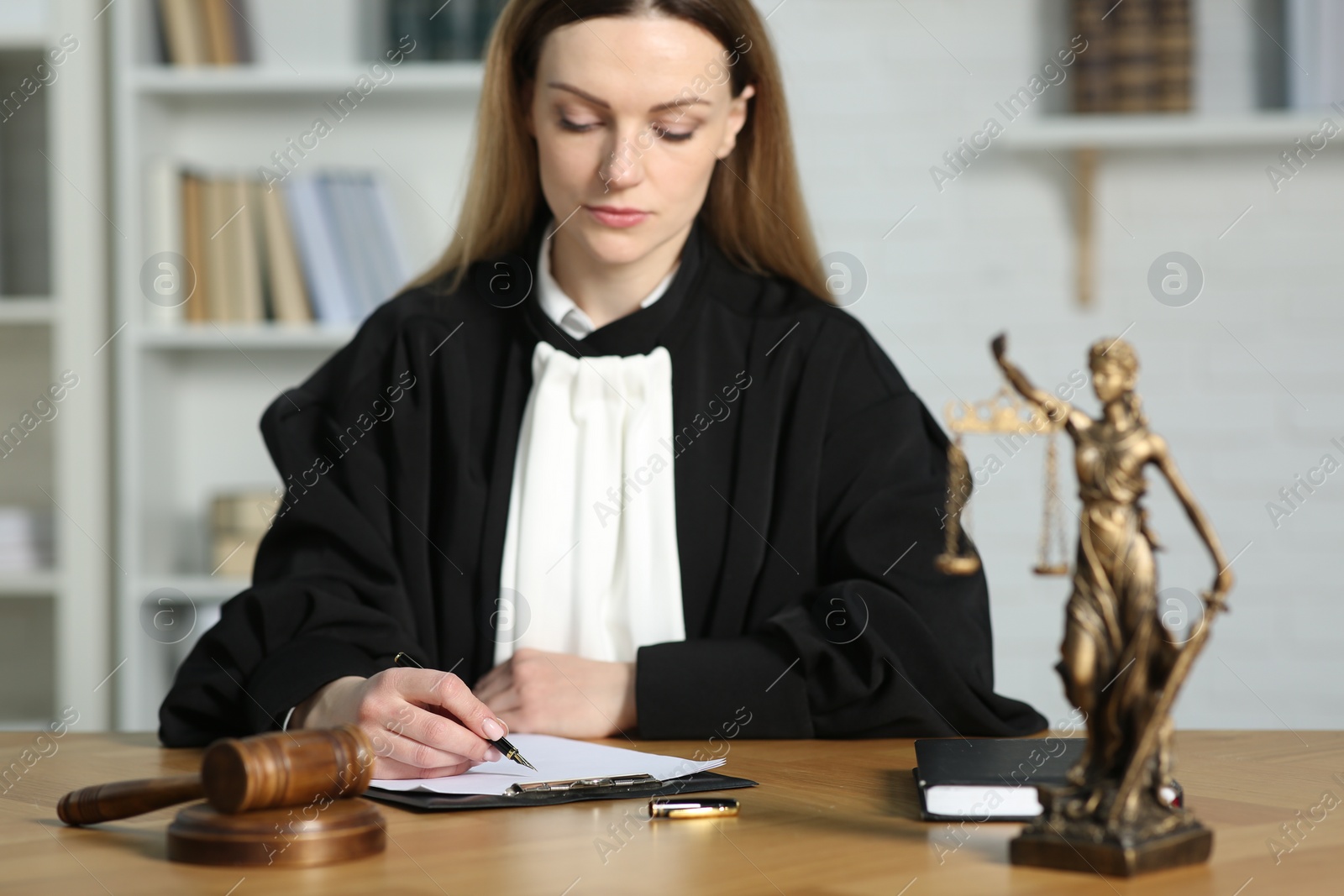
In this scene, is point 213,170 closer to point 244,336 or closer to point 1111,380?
point 244,336

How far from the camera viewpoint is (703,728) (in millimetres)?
1459

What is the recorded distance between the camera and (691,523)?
1737 millimetres

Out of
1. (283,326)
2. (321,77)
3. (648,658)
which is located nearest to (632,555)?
(648,658)

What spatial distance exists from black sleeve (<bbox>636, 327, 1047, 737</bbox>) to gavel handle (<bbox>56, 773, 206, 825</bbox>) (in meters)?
0.60

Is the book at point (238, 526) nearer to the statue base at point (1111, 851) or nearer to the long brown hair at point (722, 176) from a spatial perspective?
the long brown hair at point (722, 176)

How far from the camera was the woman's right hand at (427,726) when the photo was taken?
1.17 metres

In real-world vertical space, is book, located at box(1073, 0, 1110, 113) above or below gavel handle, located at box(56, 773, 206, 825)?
above

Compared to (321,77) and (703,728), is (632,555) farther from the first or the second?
(321,77)

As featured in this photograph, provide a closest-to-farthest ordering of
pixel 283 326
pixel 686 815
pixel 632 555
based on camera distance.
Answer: pixel 686 815
pixel 632 555
pixel 283 326

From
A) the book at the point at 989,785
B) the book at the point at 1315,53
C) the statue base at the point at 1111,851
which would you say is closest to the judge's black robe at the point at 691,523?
the book at the point at 989,785

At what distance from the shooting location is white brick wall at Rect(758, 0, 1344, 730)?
291cm

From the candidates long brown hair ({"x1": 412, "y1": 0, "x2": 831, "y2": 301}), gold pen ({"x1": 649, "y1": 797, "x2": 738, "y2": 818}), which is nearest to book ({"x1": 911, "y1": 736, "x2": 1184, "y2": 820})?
gold pen ({"x1": 649, "y1": 797, "x2": 738, "y2": 818})

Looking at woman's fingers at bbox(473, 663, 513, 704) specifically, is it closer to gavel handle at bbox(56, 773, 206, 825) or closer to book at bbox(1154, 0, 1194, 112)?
gavel handle at bbox(56, 773, 206, 825)

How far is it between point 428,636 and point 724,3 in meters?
0.89
